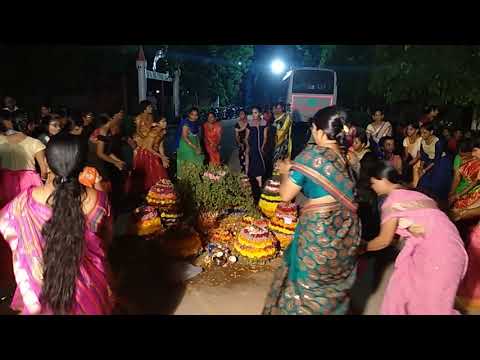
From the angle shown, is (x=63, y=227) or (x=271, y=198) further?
(x=271, y=198)

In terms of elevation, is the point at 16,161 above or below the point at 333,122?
below

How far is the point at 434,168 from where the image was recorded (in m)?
4.94

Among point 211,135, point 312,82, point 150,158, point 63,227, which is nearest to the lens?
point 63,227

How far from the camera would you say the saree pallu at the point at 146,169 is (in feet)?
17.1

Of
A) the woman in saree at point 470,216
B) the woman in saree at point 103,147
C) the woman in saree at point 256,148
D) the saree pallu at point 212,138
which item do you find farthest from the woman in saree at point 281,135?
the woman in saree at point 470,216

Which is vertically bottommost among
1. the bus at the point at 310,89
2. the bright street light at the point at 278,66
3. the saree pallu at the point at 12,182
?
the saree pallu at the point at 12,182

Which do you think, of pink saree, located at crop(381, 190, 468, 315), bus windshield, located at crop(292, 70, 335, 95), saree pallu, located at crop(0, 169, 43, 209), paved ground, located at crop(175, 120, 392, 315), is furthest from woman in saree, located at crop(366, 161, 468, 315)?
bus windshield, located at crop(292, 70, 335, 95)

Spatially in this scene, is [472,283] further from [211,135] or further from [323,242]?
[211,135]

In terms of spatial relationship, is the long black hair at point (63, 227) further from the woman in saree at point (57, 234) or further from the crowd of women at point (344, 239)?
the crowd of women at point (344, 239)

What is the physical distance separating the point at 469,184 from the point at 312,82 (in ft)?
41.4

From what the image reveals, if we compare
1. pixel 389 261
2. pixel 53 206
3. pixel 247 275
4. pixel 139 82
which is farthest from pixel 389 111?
pixel 53 206

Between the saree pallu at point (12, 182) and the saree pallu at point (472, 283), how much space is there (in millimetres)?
4000

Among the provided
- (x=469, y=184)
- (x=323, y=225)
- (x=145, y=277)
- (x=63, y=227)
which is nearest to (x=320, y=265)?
(x=323, y=225)

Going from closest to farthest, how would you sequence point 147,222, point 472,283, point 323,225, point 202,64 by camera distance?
point 323,225, point 472,283, point 147,222, point 202,64
